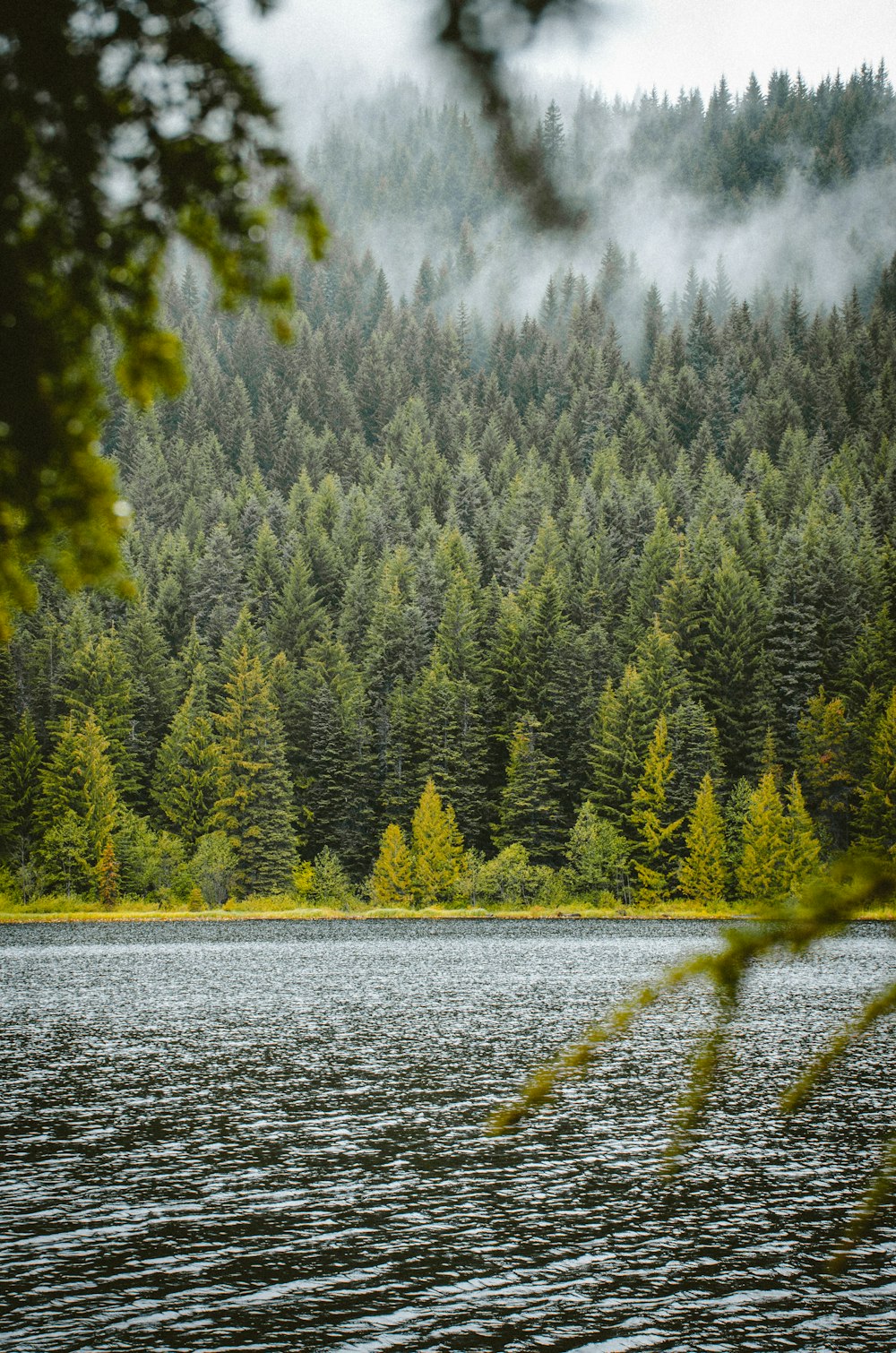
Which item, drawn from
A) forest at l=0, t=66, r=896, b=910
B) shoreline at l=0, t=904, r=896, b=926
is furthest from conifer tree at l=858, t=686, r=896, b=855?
shoreline at l=0, t=904, r=896, b=926

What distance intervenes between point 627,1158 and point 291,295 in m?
22.9

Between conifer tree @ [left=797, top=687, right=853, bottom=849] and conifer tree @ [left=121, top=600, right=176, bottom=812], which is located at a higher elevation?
conifer tree @ [left=121, top=600, right=176, bottom=812]

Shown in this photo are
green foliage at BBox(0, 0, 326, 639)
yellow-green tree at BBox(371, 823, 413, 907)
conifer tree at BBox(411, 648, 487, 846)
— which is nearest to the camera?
green foliage at BBox(0, 0, 326, 639)

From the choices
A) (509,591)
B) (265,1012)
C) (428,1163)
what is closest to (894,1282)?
(428,1163)

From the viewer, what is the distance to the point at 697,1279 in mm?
16688

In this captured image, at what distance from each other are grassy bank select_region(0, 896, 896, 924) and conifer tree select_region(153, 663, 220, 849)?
8924 millimetres

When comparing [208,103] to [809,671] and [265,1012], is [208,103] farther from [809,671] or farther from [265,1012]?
[809,671]

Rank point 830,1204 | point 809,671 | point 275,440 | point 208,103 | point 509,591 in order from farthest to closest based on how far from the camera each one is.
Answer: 1. point 275,440
2. point 509,591
3. point 809,671
4. point 830,1204
5. point 208,103

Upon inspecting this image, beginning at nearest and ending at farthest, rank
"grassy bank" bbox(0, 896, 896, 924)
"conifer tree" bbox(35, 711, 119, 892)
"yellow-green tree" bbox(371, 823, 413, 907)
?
"grassy bank" bbox(0, 896, 896, 924) < "conifer tree" bbox(35, 711, 119, 892) < "yellow-green tree" bbox(371, 823, 413, 907)

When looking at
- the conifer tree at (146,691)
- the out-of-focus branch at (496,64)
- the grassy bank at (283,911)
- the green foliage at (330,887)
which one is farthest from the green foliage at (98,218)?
the conifer tree at (146,691)

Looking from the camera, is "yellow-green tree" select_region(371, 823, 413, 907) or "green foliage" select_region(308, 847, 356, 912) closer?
"yellow-green tree" select_region(371, 823, 413, 907)

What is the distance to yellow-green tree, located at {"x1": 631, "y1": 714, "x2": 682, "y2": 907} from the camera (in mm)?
96488

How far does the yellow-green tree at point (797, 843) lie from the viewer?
86250mm

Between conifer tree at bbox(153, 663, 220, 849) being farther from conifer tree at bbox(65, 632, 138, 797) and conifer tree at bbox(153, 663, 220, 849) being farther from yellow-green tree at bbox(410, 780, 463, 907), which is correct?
yellow-green tree at bbox(410, 780, 463, 907)
